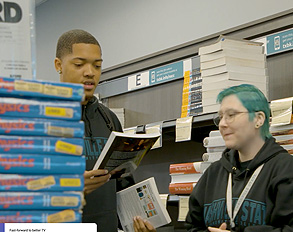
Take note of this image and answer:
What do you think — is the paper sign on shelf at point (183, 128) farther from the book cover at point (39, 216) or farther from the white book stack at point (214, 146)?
the book cover at point (39, 216)

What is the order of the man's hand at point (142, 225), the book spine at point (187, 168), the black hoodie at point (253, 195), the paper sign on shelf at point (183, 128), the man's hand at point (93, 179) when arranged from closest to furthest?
→ the man's hand at point (93, 179) < the black hoodie at point (253, 195) < the man's hand at point (142, 225) < the paper sign on shelf at point (183, 128) < the book spine at point (187, 168)

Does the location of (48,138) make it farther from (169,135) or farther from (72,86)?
(169,135)

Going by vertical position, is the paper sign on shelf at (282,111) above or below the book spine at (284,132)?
above

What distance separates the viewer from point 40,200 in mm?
961

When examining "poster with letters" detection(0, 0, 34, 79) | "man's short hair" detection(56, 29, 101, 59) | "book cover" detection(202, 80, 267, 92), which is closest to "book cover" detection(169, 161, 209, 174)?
"book cover" detection(202, 80, 267, 92)

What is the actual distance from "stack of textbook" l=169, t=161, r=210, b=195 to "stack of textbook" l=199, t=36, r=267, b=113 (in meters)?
0.39

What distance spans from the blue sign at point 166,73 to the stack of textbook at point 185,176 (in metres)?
0.87

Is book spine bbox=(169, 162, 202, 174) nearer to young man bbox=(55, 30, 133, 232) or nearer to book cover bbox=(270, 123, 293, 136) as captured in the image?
book cover bbox=(270, 123, 293, 136)

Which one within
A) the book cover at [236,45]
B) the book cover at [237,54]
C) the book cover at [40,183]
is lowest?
the book cover at [40,183]

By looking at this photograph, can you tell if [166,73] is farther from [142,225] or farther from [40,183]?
[40,183]

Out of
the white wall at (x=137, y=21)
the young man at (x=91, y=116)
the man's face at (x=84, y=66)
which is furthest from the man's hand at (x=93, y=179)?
the white wall at (x=137, y=21)

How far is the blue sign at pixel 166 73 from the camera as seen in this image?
3889 mm

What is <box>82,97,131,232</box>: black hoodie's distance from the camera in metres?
2.06

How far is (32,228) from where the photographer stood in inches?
35.3
